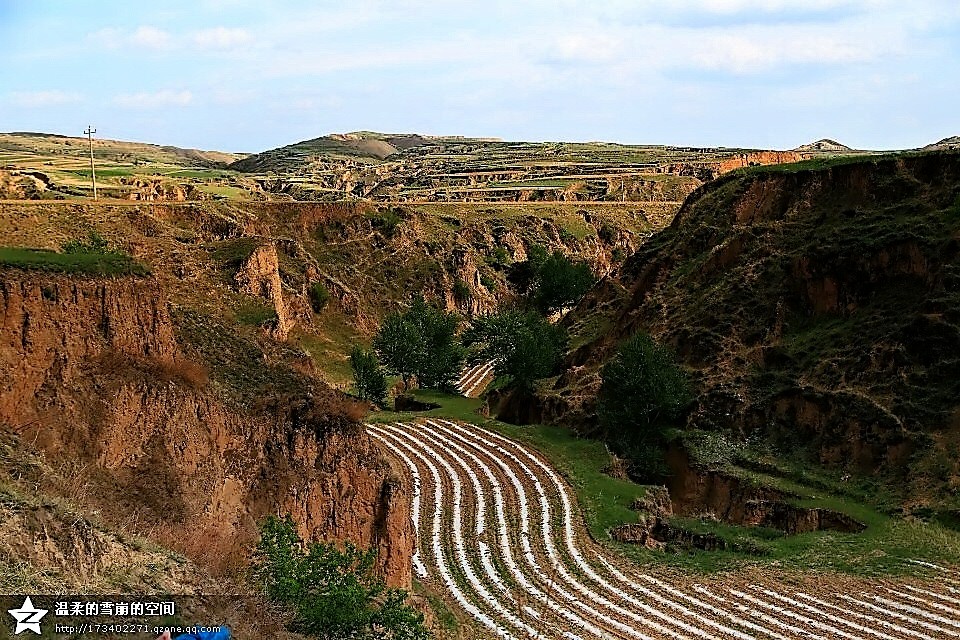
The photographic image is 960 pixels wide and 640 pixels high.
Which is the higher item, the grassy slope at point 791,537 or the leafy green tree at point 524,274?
the leafy green tree at point 524,274

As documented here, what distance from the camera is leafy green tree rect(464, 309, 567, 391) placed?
4881cm

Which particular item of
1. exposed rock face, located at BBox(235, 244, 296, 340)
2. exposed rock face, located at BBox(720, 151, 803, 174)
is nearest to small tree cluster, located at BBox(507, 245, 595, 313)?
exposed rock face, located at BBox(235, 244, 296, 340)

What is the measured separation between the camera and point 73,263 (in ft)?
66.5

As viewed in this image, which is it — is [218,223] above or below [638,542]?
above

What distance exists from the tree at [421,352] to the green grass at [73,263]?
35.1 meters

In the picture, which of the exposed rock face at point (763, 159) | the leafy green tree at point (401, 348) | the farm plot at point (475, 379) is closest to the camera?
the leafy green tree at point (401, 348)

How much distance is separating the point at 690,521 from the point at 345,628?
20399 millimetres

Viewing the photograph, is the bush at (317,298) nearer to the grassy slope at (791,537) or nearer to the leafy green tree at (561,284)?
the leafy green tree at (561,284)

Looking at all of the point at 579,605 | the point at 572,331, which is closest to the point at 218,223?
the point at 572,331

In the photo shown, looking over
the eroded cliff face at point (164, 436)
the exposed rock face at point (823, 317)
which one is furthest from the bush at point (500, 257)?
the eroded cliff face at point (164, 436)

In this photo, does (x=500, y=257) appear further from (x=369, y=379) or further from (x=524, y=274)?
(x=369, y=379)

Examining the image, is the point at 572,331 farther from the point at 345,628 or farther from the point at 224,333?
the point at 345,628

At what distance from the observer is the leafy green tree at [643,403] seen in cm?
3834

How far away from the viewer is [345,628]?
14828 millimetres
